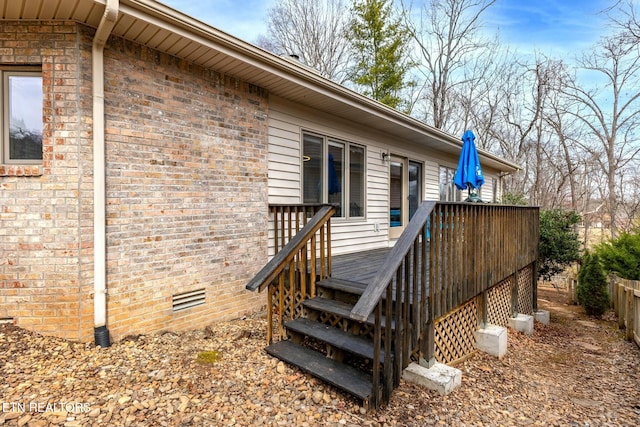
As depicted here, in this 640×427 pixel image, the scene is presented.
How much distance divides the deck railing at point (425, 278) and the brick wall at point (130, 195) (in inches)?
89.0

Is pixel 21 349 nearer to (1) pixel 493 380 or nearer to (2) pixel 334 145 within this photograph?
(1) pixel 493 380

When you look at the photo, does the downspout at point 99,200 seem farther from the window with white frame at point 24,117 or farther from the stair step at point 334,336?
the stair step at point 334,336

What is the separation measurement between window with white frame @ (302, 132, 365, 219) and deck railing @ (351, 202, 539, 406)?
2.20m

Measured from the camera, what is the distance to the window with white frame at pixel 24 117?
3281 mm

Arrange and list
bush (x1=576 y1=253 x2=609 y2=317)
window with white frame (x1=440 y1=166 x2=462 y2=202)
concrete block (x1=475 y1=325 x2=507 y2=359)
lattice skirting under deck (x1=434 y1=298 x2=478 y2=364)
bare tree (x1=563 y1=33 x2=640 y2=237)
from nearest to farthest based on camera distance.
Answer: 1. lattice skirting under deck (x1=434 y1=298 x2=478 y2=364)
2. concrete block (x1=475 y1=325 x2=507 y2=359)
3. bush (x1=576 y1=253 x2=609 y2=317)
4. window with white frame (x1=440 y1=166 x2=462 y2=202)
5. bare tree (x1=563 y1=33 x2=640 y2=237)

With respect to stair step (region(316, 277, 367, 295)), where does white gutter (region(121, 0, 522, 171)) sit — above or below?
above

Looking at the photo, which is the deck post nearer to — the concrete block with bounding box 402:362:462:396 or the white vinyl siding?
the white vinyl siding

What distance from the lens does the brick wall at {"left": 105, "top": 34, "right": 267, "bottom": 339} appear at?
343 cm

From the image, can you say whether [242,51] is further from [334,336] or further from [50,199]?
[334,336]

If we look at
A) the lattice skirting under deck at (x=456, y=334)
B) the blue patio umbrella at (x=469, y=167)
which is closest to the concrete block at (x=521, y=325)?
the lattice skirting under deck at (x=456, y=334)

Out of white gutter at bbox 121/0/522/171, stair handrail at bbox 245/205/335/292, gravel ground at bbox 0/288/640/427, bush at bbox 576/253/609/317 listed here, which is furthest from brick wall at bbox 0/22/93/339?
bush at bbox 576/253/609/317

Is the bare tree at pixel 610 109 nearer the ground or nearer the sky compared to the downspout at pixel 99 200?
nearer the sky

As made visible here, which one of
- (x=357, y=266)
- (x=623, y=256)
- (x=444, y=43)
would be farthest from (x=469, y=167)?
(x=444, y=43)

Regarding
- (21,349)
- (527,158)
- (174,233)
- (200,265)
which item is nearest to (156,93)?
(174,233)
